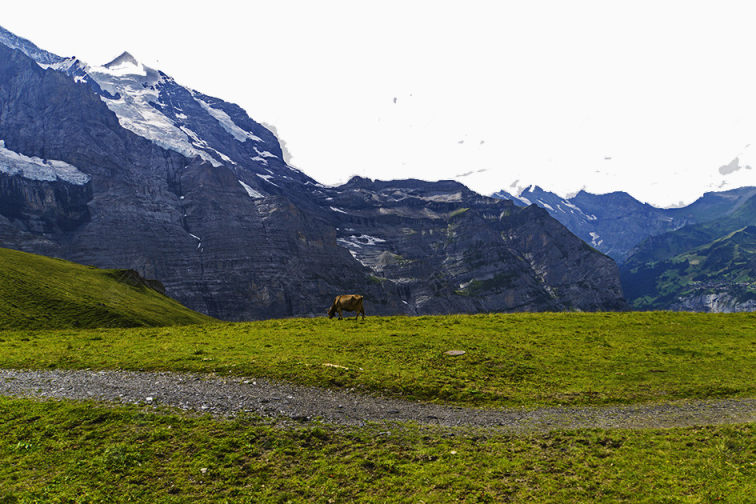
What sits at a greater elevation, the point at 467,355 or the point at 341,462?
the point at 467,355

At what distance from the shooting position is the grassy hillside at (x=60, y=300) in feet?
178

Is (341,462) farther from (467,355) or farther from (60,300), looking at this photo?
(60,300)

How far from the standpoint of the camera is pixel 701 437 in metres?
18.2

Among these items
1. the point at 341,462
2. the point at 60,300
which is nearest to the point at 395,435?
the point at 341,462

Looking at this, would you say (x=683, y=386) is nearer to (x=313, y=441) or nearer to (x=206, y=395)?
(x=313, y=441)

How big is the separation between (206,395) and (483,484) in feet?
50.4

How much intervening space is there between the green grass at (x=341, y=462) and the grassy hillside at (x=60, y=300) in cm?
4408

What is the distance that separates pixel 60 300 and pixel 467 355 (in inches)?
2507

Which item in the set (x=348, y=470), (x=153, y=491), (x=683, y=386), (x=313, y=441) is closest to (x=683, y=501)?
(x=348, y=470)

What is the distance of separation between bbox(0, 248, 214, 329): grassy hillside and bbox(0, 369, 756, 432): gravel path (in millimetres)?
37629

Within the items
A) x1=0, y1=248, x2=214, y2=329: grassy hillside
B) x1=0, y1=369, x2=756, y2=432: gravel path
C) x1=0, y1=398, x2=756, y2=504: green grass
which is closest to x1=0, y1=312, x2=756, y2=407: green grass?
x1=0, y1=369, x2=756, y2=432: gravel path

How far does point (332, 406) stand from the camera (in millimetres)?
21641

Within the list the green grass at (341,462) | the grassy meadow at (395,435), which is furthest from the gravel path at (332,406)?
the green grass at (341,462)

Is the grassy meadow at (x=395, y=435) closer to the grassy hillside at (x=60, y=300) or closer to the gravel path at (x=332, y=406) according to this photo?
the gravel path at (x=332, y=406)
